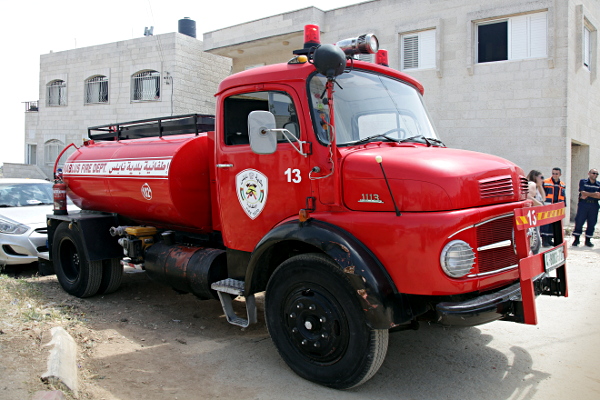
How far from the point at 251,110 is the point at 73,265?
3.91 metres

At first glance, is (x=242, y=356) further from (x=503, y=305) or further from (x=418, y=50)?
(x=418, y=50)

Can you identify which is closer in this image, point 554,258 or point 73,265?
point 554,258

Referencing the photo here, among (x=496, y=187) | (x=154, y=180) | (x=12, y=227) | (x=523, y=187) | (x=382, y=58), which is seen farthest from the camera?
(x=12, y=227)

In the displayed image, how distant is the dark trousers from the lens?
1091 centimetres

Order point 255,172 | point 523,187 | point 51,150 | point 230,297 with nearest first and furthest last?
point 523,187
point 255,172
point 230,297
point 51,150

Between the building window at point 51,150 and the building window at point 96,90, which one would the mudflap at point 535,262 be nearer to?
the building window at point 96,90

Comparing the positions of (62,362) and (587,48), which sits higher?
(587,48)

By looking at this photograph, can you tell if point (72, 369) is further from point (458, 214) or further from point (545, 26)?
point (545, 26)

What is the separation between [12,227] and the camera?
304 inches

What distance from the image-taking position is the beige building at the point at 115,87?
20938mm

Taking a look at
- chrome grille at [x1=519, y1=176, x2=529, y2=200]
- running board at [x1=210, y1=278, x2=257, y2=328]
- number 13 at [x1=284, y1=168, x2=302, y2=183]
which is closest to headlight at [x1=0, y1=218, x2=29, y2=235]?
running board at [x1=210, y1=278, x2=257, y2=328]

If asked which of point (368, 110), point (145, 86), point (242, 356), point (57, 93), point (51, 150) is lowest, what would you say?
point (242, 356)

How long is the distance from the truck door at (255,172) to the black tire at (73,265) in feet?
8.29

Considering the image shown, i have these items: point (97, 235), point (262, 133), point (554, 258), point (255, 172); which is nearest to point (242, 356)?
point (255, 172)
